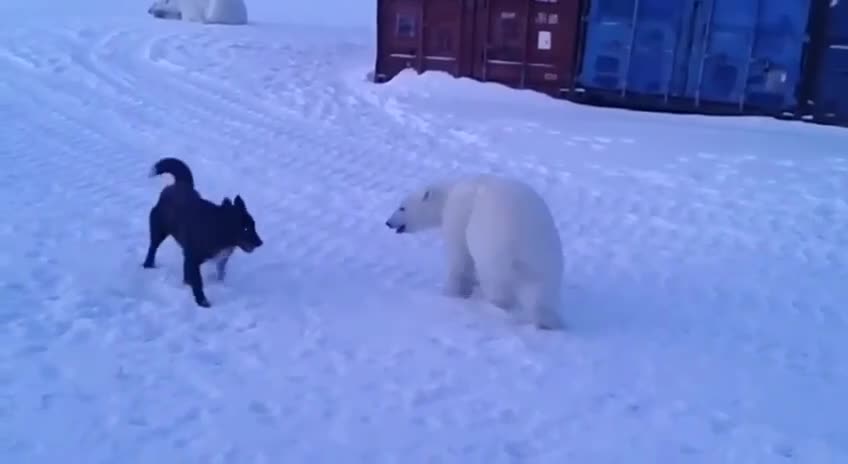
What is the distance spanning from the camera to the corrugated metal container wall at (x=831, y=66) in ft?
37.6

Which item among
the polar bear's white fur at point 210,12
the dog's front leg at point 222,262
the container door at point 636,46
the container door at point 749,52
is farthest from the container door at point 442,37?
the dog's front leg at point 222,262

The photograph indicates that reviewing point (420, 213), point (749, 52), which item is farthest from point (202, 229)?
point (749, 52)

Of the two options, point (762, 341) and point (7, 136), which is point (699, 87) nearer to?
→ point (762, 341)

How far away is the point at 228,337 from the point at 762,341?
300cm

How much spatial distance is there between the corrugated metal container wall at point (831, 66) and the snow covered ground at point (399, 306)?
1532 millimetres

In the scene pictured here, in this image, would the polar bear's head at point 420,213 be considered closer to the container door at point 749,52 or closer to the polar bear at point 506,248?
the polar bear at point 506,248

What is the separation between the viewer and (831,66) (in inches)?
458

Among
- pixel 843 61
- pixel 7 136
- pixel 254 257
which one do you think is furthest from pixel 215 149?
pixel 843 61

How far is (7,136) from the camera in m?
9.03

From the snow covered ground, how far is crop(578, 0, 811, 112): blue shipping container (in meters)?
1.47

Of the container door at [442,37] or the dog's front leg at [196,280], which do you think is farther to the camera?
the container door at [442,37]

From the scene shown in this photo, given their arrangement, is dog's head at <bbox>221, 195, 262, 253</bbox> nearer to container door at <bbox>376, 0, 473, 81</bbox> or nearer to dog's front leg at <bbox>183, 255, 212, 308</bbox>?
dog's front leg at <bbox>183, 255, 212, 308</bbox>

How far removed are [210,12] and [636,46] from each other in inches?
424

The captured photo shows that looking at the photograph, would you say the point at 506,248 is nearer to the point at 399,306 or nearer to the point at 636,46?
the point at 399,306
